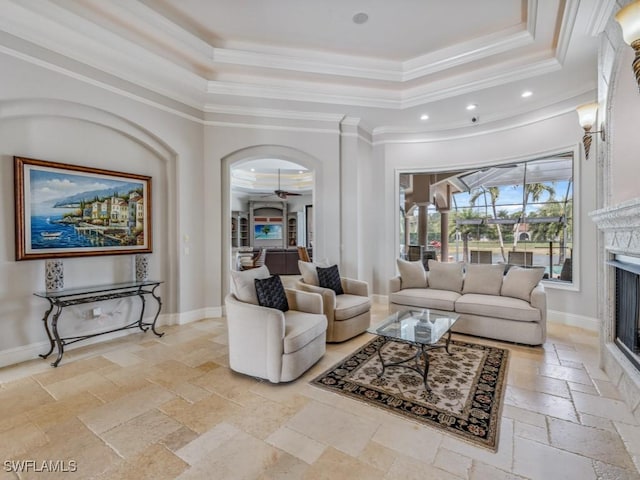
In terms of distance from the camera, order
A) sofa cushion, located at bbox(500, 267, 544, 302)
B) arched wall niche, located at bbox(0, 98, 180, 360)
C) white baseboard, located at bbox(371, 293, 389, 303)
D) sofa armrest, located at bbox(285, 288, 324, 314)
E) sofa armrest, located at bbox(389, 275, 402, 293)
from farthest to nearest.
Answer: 1. white baseboard, located at bbox(371, 293, 389, 303)
2. sofa armrest, located at bbox(389, 275, 402, 293)
3. sofa cushion, located at bbox(500, 267, 544, 302)
4. sofa armrest, located at bbox(285, 288, 324, 314)
5. arched wall niche, located at bbox(0, 98, 180, 360)

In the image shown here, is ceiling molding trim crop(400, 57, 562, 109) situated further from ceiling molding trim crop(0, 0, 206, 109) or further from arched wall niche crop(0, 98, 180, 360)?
arched wall niche crop(0, 98, 180, 360)

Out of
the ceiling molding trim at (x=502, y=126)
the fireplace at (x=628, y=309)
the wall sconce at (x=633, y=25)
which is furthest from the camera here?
the ceiling molding trim at (x=502, y=126)

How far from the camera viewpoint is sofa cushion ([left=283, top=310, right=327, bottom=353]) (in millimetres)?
2697

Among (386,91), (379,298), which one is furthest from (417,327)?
(386,91)

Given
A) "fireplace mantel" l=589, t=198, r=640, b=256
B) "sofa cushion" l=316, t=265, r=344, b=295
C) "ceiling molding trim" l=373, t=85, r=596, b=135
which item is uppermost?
"ceiling molding trim" l=373, t=85, r=596, b=135

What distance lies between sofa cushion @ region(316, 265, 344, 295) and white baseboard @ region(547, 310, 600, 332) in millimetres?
3229

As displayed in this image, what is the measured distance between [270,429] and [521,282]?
350 centimetres

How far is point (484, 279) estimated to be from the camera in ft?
13.9

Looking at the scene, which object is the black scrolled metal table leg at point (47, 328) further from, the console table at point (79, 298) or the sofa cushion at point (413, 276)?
the sofa cushion at point (413, 276)

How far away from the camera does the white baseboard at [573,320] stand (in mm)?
4176

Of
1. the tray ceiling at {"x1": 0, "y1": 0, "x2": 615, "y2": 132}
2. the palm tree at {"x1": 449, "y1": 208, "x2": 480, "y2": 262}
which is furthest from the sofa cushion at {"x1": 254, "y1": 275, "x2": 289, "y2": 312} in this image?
the palm tree at {"x1": 449, "y1": 208, "x2": 480, "y2": 262}

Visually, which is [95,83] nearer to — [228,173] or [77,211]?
[77,211]

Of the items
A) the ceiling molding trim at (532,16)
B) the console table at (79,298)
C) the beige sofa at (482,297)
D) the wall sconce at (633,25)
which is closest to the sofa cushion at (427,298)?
the beige sofa at (482,297)

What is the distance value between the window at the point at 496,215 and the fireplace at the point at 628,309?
7.04 ft
